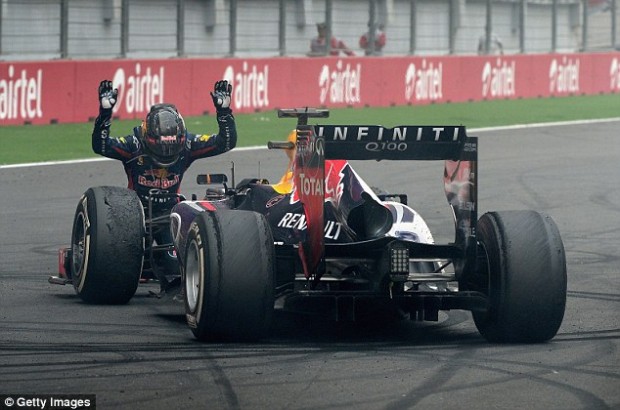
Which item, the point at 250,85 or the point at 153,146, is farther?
the point at 250,85

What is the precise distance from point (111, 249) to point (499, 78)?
22.8 meters

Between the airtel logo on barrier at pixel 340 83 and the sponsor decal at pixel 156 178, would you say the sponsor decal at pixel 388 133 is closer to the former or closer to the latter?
the sponsor decal at pixel 156 178

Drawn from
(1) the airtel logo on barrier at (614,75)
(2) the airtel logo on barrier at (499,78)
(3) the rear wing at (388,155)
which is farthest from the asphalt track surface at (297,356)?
(1) the airtel logo on barrier at (614,75)

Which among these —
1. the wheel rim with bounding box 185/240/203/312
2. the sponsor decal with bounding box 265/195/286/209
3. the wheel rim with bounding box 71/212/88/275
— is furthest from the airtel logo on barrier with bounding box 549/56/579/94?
the wheel rim with bounding box 185/240/203/312

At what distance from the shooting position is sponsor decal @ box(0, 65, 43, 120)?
20.8 metres

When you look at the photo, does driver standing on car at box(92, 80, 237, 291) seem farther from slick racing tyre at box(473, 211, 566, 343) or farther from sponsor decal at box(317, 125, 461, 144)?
slick racing tyre at box(473, 211, 566, 343)

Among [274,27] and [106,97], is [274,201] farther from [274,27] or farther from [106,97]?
[274,27]

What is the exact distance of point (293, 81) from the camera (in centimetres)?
2605

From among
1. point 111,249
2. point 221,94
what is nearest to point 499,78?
point 221,94

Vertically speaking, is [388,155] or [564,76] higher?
[564,76]

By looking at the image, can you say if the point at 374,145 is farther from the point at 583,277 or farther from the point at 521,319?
the point at 583,277

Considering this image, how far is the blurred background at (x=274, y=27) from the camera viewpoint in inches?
881

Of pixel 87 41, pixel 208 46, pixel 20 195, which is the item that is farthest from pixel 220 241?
pixel 208 46

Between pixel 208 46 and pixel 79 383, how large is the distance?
18.8 metres
